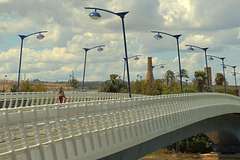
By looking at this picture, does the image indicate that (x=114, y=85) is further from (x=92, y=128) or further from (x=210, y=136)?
(x=92, y=128)

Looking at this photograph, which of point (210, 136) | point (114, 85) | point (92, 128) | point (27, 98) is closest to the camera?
point (92, 128)

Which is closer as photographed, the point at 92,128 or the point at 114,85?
the point at 92,128

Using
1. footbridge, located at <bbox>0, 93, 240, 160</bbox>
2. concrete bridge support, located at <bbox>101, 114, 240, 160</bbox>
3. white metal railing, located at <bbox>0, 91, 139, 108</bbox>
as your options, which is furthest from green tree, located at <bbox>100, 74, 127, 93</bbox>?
footbridge, located at <bbox>0, 93, 240, 160</bbox>

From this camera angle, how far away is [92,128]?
81.1ft

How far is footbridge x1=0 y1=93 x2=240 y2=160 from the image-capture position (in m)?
17.7

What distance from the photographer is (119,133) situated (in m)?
28.1

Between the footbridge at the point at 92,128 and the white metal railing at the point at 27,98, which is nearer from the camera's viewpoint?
the footbridge at the point at 92,128

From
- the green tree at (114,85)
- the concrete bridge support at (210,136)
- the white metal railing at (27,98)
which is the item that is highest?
the green tree at (114,85)

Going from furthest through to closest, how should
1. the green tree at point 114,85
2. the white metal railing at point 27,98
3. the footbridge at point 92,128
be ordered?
the green tree at point 114,85 → the white metal railing at point 27,98 → the footbridge at point 92,128

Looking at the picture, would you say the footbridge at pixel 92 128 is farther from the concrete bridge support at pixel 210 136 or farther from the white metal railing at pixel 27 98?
the white metal railing at pixel 27 98

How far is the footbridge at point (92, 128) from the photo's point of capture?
17.7m

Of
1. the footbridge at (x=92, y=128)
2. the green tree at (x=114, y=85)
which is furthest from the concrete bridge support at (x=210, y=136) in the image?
the green tree at (x=114, y=85)

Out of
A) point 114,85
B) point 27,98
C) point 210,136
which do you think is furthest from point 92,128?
point 114,85

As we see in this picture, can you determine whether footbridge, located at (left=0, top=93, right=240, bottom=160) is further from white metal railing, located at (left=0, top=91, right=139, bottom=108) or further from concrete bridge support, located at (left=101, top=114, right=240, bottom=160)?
white metal railing, located at (left=0, top=91, right=139, bottom=108)
